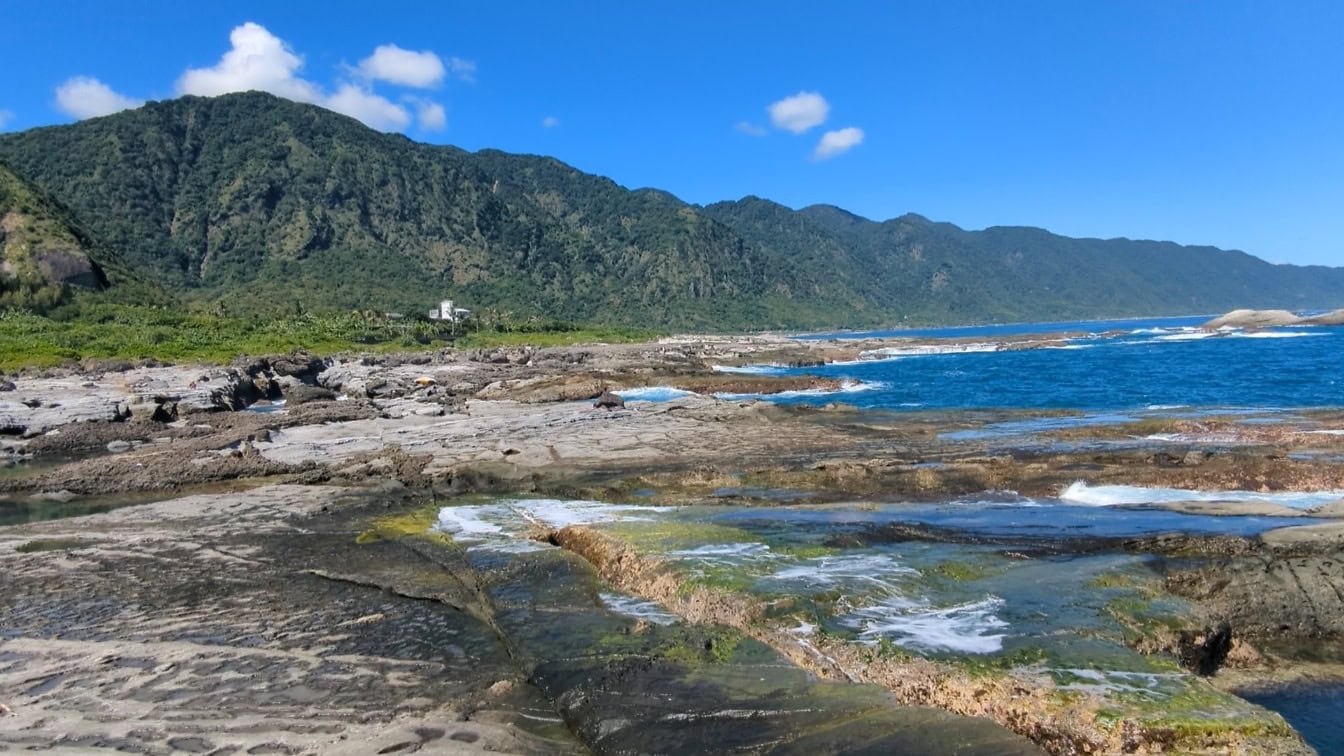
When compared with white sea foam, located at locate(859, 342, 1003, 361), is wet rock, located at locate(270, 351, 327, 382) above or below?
above

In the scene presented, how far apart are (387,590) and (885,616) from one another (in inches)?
331

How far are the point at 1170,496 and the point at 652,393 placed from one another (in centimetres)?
4069

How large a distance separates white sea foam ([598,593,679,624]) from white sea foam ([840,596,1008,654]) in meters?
2.64

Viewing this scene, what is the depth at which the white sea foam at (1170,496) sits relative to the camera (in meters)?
18.7

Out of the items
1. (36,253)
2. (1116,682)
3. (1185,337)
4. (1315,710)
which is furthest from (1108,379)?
(36,253)

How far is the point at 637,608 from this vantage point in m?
12.2

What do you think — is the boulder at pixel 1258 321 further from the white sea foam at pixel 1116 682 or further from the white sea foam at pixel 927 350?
the white sea foam at pixel 1116 682

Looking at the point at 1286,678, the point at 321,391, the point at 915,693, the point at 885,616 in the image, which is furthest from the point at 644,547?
the point at 321,391

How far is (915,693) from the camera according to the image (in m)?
8.75

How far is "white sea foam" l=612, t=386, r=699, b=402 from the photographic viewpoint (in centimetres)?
5406

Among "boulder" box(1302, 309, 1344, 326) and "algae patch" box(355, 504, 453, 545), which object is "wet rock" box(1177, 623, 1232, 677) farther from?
"boulder" box(1302, 309, 1344, 326)

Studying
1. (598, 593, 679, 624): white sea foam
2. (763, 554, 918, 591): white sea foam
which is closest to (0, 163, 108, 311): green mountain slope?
(598, 593, 679, 624): white sea foam

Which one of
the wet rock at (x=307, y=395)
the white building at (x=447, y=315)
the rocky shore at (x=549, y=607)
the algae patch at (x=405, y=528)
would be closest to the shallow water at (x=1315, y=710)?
the rocky shore at (x=549, y=607)

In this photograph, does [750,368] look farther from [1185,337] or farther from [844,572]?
[1185,337]
